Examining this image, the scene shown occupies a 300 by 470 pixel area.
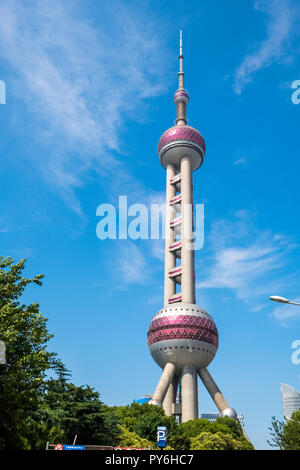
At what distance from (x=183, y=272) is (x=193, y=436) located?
132 feet

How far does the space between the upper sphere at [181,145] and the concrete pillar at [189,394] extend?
57.2m

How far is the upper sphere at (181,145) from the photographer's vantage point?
119688 millimetres

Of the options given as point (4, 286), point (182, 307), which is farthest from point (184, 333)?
point (4, 286)

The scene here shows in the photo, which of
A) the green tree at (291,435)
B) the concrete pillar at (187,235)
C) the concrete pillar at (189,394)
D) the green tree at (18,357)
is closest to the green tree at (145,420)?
the concrete pillar at (189,394)

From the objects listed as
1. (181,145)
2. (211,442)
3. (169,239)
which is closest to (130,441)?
(211,442)

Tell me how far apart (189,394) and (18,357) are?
238ft

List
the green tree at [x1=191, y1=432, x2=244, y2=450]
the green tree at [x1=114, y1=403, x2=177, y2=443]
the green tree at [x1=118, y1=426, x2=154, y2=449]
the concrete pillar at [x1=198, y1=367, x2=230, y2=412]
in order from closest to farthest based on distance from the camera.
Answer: the green tree at [x1=118, y1=426, x2=154, y2=449] → the green tree at [x1=191, y1=432, x2=244, y2=450] → the green tree at [x1=114, y1=403, x2=177, y2=443] → the concrete pillar at [x1=198, y1=367, x2=230, y2=412]

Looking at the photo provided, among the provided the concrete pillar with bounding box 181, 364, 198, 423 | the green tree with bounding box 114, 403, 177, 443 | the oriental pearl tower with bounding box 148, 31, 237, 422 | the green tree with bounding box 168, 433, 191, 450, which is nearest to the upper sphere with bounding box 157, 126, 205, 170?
the oriental pearl tower with bounding box 148, 31, 237, 422

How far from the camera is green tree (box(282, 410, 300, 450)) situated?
5294cm

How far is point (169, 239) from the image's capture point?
115m

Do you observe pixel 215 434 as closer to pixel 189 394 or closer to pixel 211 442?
pixel 211 442

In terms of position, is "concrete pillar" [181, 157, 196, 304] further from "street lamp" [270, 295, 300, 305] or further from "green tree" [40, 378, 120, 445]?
"street lamp" [270, 295, 300, 305]

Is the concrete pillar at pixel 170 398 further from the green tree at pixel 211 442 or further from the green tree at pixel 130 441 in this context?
the green tree at pixel 130 441

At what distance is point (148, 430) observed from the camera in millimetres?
72500
